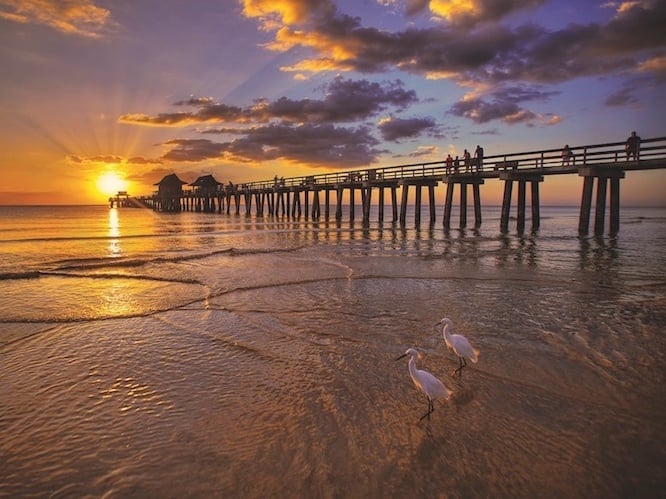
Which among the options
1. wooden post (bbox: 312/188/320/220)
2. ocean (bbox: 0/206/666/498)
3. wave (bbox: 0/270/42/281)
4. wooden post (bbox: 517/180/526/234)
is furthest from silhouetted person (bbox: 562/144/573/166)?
wooden post (bbox: 312/188/320/220)

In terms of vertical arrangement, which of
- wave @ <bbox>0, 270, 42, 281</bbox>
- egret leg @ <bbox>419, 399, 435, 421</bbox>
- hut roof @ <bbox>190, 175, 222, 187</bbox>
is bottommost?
wave @ <bbox>0, 270, 42, 281</bbox>

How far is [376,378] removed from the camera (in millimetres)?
4324

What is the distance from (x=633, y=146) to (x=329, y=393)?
61.5 feet

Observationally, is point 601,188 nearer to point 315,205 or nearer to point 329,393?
point 329,393

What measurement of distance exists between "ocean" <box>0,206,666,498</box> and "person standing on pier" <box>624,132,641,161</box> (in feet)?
33.7

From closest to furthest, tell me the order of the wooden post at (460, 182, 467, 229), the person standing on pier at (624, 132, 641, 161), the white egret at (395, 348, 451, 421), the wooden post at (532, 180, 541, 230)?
the white egret at (395, 348, 451, 421), the person standing on pier at (624, 132, 641, 161), the wooden post at (532, 180, 541, 230), the wooden post at (460, 182, 467, 229)

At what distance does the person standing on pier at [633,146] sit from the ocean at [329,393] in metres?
10.3

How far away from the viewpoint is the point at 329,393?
3.99 meters

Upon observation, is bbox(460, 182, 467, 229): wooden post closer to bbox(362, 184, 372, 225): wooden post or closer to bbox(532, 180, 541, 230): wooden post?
bbox(532, 180, 541, 230): wooden post

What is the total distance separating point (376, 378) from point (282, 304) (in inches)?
144

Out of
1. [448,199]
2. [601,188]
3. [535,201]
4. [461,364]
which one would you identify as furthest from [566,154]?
[461,364]

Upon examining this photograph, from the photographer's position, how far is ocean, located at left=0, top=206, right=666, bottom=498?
278cm

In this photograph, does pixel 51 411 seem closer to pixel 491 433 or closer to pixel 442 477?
pixel 442 477

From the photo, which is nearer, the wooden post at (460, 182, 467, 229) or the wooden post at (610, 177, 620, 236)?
the wooden post at (610, 177, 620, 236)
